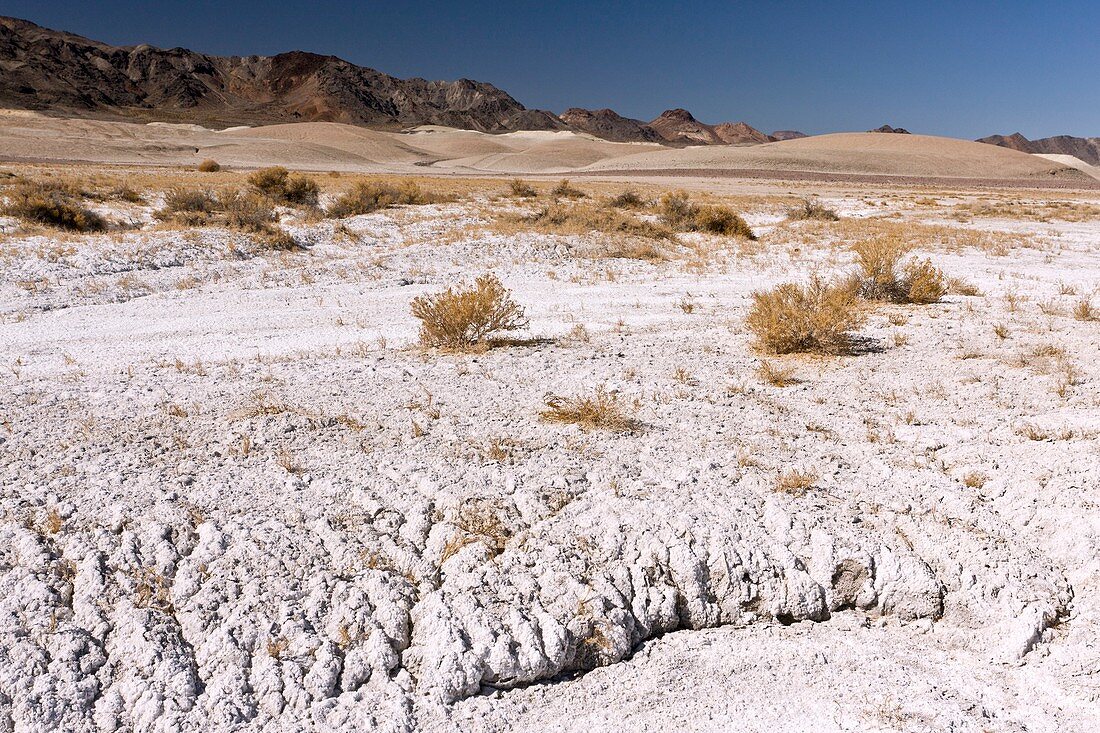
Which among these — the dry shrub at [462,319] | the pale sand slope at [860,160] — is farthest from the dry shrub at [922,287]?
the pale sand slope at [860,160]

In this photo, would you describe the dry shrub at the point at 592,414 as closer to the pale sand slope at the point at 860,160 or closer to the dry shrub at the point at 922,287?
the dry shrub at the point at 922,287

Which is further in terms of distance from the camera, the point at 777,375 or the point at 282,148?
the point at 282,148

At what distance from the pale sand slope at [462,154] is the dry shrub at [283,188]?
4853 centimetres

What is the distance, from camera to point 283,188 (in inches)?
946

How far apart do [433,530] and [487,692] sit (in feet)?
3.48

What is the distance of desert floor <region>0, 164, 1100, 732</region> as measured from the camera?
11.7ft

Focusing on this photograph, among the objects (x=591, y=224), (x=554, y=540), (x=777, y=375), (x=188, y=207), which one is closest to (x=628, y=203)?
(x=591, y=224)

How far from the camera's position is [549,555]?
14.0 feet

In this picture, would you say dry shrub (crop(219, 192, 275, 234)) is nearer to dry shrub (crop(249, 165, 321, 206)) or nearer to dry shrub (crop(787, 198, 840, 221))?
dry shrub (crop(249, 165, 321, 206))

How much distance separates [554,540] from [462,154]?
12006cm

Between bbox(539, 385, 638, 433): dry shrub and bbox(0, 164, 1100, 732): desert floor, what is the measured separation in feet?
0.41

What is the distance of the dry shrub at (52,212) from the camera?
16.3 m

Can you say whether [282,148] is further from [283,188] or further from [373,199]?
[373,199]

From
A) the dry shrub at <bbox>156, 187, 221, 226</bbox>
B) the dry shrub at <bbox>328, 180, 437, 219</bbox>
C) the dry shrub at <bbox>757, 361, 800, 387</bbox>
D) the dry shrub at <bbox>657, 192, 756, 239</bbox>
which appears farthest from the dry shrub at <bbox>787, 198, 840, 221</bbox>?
the dry shrub at <bbox>757, 361, 800, 387</bbox>
